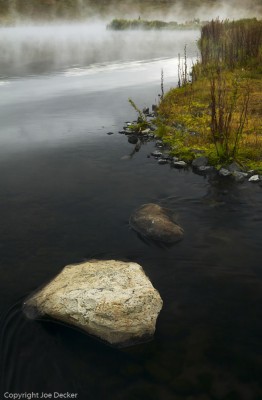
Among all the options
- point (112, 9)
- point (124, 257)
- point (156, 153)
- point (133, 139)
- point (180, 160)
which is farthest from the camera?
point (112, 9)

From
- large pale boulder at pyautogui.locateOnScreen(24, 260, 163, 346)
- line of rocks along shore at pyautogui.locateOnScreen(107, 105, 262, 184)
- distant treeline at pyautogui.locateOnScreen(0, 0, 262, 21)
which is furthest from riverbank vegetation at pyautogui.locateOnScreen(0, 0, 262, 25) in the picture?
large pale boulder at pyautogui.locateOnScreen(24, 260, 163, 346)

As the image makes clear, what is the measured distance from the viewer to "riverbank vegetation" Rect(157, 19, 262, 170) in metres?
10.4

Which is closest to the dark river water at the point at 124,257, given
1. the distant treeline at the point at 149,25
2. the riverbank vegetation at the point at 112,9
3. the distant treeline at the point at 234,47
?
the distant treeline at the point at 234,47

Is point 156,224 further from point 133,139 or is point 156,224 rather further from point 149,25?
point 149,25

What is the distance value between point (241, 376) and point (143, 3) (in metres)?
145

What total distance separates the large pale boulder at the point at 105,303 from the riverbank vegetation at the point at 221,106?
19.5 feet

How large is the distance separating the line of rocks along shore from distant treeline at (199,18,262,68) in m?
8.74

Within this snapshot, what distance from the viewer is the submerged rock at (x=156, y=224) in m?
7.27

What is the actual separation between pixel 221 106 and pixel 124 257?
8.57 meters

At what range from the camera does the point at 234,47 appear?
816 inches

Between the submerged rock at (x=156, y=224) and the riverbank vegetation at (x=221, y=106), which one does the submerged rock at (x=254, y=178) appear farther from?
the submerged rock at (x=156, y=224)

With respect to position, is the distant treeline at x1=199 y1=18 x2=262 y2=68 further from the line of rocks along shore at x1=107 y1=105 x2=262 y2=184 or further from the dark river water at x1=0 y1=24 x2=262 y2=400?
the dark river water at x1=0 y1=24 x2=262 y2=400

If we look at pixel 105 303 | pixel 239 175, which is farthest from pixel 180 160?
pixel 105 303

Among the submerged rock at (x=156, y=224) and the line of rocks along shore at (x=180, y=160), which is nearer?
the submerged rock at (x=156, y=224)
